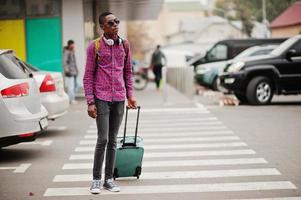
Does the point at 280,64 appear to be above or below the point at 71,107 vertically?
above

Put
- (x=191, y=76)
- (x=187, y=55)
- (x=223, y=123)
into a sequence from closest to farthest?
(x=223, y=123), (x=191, y=76), (x=187, y=55)

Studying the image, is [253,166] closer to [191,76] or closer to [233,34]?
[191,76]

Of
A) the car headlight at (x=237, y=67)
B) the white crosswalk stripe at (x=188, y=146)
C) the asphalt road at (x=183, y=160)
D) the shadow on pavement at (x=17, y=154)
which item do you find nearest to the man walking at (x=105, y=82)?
the asphalt road at (x=183, y=160)

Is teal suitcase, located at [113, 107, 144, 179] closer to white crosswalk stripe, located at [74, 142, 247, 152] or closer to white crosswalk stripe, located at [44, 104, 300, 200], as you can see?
white crosswalk stripe, located at [44, 104, 300, 200]

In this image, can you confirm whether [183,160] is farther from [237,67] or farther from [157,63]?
[157,63]

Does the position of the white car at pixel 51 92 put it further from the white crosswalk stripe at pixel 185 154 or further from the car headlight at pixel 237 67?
the car headlight at pixel 237 67

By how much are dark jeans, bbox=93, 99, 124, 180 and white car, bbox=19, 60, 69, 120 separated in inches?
194

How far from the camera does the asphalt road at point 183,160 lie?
7.09 meters

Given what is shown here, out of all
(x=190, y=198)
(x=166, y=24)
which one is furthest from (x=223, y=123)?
(x=166, y=24)

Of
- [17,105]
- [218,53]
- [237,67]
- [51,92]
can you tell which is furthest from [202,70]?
[17,105]

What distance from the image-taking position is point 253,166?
27.9 feet

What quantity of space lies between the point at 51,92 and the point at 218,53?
1528 cm

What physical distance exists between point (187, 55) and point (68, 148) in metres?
32.0

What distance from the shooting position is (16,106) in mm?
8891
